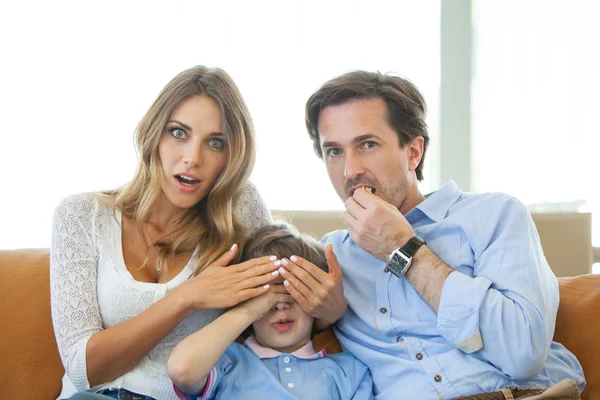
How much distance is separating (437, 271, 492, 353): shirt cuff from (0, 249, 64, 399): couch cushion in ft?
3.78

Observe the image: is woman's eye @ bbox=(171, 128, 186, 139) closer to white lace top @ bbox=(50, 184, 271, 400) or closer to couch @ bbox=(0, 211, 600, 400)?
white lace top @ bbox=(50, 184, 271, 400)

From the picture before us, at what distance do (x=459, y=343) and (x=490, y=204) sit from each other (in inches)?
15.3

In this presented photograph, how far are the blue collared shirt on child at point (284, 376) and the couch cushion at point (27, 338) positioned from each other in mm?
537

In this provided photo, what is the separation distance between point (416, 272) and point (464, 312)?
6.5 inches

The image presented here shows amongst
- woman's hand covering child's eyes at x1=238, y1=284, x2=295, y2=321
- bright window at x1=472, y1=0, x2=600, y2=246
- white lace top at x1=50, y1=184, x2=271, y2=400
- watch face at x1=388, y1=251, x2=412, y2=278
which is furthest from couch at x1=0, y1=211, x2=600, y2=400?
bright window at x1=472, y1=0, x2=600, y2=246

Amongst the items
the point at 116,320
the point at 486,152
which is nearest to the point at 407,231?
the point at 116,320

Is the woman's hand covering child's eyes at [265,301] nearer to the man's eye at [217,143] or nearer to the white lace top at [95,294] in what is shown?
the white lace top at [95,294]

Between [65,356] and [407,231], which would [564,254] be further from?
[65,356]

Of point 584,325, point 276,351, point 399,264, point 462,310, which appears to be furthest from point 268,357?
point 584,325

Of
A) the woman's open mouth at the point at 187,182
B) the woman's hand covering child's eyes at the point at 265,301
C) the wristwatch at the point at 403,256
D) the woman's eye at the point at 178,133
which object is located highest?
the woman's eye at the point at 178,133

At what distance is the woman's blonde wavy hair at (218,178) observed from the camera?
74.2 inches

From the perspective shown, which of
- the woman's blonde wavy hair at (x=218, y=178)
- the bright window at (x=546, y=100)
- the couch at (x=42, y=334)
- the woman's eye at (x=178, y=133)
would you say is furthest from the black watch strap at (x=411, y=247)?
the bright window at (x=546, y=100)

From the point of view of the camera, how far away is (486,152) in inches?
162

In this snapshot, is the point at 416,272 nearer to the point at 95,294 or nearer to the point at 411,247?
the point at 411,247
